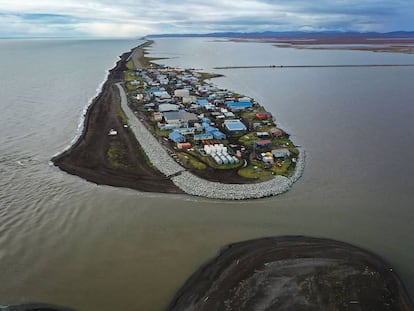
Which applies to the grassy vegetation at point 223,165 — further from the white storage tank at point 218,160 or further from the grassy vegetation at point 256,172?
the grassy vegetation at point 256,172

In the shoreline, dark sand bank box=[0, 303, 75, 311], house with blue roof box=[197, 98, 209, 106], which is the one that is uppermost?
house with blue roof box=[197, 98, 209, 106]

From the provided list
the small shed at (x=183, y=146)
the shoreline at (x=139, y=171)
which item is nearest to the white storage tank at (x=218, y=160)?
the shoreline at (x=139, y=171)

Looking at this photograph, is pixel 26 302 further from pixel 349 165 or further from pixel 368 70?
pixel 368 70

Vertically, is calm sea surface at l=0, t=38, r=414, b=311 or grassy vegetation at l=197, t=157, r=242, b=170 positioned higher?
grassy vegetation at l=197, t=157, r=242, b=170

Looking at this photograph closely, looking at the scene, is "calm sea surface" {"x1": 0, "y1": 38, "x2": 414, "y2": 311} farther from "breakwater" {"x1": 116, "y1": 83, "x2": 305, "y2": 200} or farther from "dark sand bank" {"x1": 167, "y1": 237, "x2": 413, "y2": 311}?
"dark sand bank" {"x1": 167, "y1": 237, "x2": 413, "y2": 311}

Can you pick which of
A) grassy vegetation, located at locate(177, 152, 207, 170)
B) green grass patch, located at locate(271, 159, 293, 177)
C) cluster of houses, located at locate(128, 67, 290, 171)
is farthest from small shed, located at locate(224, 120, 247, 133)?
green grass patch, located at locate(271, 159, 293, 177)

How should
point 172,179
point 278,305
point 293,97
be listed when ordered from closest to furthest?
point 278,305 → point 172,179 → point 293,97

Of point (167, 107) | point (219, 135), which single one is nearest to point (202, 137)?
point (219, 135)

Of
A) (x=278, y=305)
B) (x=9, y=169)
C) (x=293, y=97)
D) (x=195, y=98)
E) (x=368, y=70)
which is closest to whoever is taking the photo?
(x=278, y=305)

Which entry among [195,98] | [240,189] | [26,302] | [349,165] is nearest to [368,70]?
[195,98]
